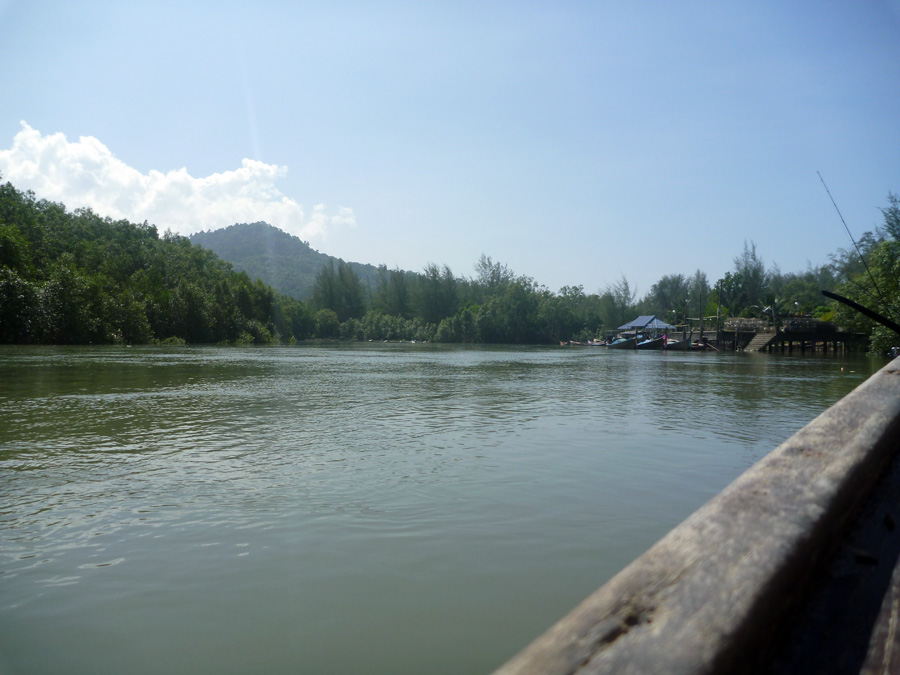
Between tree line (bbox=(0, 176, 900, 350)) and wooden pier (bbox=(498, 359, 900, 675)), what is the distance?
401 centimetres

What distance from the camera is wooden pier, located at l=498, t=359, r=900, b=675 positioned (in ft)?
3.36

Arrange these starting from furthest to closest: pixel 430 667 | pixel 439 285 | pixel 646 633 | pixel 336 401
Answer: pixel 439 285 → pixel 336 401 → pixel 430 667 → pixel 646 633

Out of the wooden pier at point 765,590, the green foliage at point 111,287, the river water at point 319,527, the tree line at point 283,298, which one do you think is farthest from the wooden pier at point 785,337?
the wooden pier at point 765,590

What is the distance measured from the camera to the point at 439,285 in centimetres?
11581

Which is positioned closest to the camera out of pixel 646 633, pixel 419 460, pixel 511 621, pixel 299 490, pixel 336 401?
pixel 646 633

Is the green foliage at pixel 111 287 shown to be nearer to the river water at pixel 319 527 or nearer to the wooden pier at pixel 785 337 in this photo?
the river water at pixel 319 527

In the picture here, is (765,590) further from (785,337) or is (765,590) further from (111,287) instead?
(111,287)

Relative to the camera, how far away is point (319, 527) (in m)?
4.84

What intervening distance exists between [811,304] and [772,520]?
303 ft

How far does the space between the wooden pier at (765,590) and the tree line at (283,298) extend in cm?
401

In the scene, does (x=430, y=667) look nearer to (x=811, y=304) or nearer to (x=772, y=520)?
(x=772, y=520)

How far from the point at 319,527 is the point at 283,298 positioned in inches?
4334

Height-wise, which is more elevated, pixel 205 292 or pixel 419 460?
pixel 205 292

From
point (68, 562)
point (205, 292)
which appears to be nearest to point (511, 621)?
point (68, 562)
